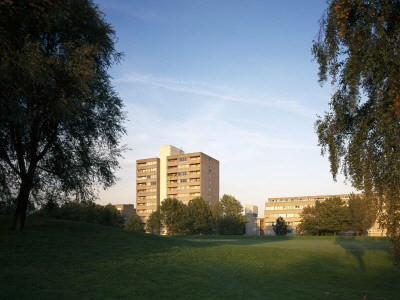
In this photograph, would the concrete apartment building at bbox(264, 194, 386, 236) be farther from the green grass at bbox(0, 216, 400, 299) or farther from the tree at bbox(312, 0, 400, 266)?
the tree at bbox(312, 0, 400, 266)

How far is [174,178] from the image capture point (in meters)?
173

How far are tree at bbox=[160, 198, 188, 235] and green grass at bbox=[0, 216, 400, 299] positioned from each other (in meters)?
80.3

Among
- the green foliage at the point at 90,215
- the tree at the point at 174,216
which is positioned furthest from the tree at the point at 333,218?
the green foliage at the point at 90,215

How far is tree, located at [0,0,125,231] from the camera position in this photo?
17984 millimetres

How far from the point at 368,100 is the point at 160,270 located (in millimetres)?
12399

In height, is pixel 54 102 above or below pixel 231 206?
above

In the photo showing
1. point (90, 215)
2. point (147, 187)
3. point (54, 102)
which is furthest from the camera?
point (147, 187)

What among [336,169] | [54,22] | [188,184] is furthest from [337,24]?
[188,184]

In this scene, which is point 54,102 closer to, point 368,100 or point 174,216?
point 368,100

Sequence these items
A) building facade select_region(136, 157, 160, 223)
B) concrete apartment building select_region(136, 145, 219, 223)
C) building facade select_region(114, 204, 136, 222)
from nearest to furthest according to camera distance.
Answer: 1. concrete apartment building select_region(136, 145, 219, 223)
2. building facade select_region(136, 157, 160, 223)
3. building facade select_region(114, 204, 136, 222)

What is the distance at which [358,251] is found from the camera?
103 feet

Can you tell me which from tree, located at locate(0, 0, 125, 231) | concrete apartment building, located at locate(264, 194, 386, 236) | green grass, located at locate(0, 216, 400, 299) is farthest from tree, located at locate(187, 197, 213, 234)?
tree, located at locate(0, 0, 125, 231)

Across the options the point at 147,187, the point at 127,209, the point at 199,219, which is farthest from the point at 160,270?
the point at 127,209

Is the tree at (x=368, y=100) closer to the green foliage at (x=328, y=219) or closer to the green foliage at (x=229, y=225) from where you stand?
the green foliage at (x=328, y=219)
